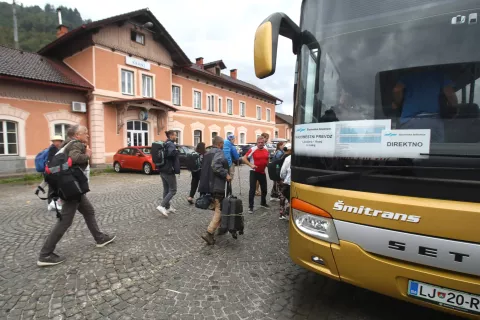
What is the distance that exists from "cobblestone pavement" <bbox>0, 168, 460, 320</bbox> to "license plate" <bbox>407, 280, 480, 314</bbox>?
31.4 inches

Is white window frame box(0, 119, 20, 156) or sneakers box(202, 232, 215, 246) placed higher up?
white window frame box(0, 119, 20, 156)

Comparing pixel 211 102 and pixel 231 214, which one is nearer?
pixel 231 214

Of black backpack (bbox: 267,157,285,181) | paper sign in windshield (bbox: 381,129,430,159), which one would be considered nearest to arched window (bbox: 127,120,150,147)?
black backpack (bbox: 267,157,285,181)

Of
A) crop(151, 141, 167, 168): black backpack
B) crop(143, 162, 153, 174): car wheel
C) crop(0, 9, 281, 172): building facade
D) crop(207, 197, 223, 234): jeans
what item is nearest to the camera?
crop(207, 197, 223, 234): jeans

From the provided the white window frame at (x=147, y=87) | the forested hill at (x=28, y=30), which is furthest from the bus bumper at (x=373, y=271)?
the forested hill at (x=28, y=30)

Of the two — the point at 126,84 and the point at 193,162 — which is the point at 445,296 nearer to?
the point at 193,162

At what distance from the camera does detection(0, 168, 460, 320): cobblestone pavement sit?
2.57 meters

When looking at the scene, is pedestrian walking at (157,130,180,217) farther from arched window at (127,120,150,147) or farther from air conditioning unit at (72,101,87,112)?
arched window at (127,120,150,147)

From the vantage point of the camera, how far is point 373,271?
6.57ft

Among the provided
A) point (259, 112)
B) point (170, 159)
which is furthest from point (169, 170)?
point (259, 112)

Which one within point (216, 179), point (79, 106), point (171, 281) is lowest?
point (171, 281)

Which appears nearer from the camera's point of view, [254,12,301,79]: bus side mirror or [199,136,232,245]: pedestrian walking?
[254,12,301,79]: bus side mirror

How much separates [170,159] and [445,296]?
4971mm

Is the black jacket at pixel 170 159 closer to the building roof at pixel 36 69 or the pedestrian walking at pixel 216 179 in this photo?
the pedestrian walking at pixel 216 179
